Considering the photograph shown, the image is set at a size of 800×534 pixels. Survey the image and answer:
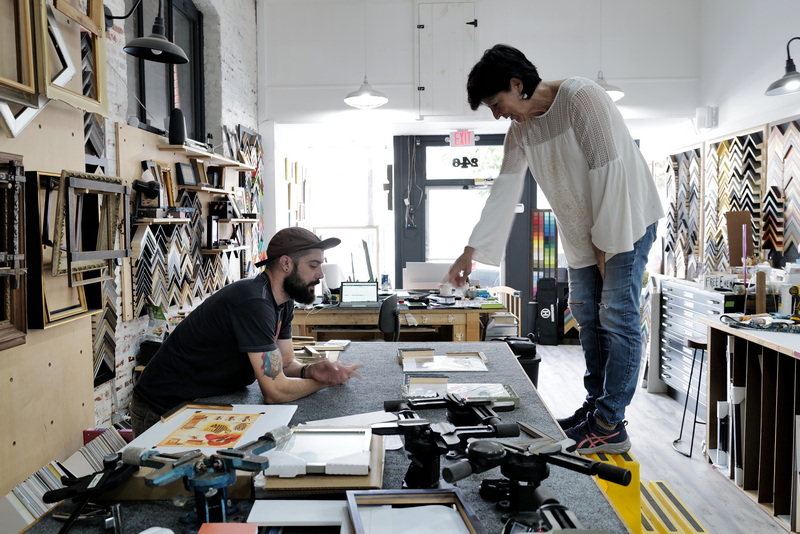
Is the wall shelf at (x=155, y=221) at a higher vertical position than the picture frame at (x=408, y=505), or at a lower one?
higher

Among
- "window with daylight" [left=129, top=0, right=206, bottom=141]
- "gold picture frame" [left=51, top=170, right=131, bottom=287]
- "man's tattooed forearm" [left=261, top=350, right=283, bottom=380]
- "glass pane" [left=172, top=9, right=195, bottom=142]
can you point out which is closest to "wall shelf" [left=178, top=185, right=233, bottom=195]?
"window with daylight" [left=129, top=0, right=206, bottom=141]

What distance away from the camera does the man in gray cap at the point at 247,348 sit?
77.0 inches

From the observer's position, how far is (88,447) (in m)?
2.45

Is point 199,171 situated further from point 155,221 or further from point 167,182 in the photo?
point 155,221

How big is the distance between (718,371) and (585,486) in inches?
119

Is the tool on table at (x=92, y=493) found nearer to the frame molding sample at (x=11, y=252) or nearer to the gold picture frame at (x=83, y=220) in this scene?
the frame molding sample at (x=11, y=252)

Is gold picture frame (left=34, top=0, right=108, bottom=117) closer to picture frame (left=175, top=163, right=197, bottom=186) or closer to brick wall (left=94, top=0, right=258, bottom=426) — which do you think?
brick wall (left=94, top=0, right=258, bottom=426)

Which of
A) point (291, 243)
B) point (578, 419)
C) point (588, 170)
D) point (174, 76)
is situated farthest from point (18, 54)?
point (174, 76)

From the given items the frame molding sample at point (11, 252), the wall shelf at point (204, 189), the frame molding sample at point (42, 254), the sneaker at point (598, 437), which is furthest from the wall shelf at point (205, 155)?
the sneaker at point (598, 437)

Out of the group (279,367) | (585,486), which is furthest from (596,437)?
(279,367)

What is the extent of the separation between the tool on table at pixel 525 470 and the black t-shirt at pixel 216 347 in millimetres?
1119

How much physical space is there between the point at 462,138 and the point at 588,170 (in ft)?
18.5

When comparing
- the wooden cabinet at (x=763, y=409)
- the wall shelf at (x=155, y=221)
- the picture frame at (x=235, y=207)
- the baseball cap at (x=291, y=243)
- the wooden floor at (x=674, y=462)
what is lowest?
the wooden floor at (x=674, y=462)

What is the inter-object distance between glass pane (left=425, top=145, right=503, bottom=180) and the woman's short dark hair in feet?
A: 20.0
